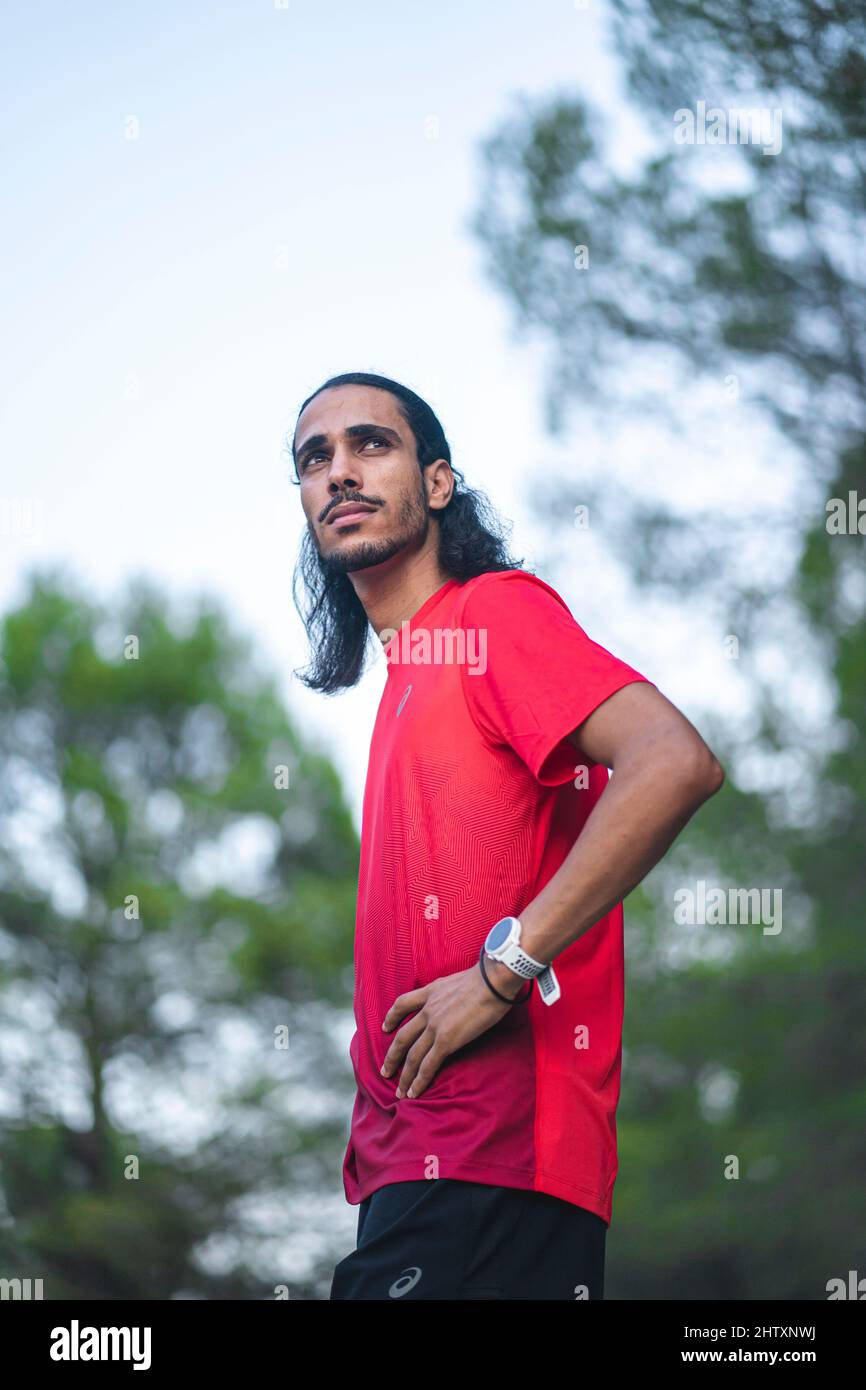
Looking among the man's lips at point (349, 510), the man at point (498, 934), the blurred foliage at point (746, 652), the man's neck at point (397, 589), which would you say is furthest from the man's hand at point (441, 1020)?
the blurred foliage at point (746, 652)

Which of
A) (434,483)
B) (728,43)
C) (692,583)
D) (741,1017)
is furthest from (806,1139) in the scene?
(434,483)

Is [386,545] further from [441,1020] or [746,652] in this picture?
[746,652]

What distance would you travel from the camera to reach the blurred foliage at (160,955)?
39.9ft

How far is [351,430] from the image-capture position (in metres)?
2.11

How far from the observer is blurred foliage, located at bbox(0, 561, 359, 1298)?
39.9ft

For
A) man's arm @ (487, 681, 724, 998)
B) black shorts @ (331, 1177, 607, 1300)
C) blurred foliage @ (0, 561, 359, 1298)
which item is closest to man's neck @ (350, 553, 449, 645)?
man's arm @ (487, 681, 724, 998)

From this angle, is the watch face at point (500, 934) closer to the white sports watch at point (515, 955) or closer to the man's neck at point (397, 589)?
the white sports watch at point (515, 955)

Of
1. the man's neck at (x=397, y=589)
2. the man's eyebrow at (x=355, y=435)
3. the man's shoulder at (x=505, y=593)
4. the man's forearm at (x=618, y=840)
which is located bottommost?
the man's forearm at (x=618, y=840)

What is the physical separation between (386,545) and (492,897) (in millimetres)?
569

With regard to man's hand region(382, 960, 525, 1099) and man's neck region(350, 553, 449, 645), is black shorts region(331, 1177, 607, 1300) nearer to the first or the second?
man's hand region(382, 960, 525, 1099)

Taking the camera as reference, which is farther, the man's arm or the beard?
the beard

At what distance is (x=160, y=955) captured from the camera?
43.4ft
